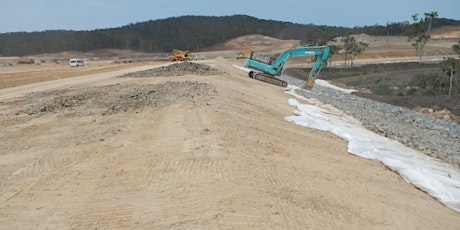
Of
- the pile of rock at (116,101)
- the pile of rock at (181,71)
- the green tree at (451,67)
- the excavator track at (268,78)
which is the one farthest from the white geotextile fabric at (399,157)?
the green tree at (451,67)

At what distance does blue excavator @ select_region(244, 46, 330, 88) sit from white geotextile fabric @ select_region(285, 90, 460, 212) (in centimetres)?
826

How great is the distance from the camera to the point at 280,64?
2438cm

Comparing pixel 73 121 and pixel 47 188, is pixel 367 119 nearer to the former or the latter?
pixel 73 121

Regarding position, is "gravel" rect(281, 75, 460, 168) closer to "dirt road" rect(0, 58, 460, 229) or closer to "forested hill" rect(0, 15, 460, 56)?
"dirt road" rect(0, 58, 460, 229)

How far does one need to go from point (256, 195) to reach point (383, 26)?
116138 mm

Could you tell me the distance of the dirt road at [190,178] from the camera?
5160 millimetres

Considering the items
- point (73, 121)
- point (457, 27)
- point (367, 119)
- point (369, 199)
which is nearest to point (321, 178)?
point (369, 199)

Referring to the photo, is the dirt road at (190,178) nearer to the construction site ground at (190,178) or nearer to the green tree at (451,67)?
the construction site ground at (190,178)

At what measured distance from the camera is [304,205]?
220 inches

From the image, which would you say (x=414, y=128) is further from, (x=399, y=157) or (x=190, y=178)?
(x=190, y=178)

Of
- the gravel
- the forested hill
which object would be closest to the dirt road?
Result: the gravel

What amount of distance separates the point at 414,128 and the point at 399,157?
7298mm

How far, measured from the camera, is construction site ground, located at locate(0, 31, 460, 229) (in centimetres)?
516

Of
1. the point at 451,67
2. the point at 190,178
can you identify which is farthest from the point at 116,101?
the point at 451,67
